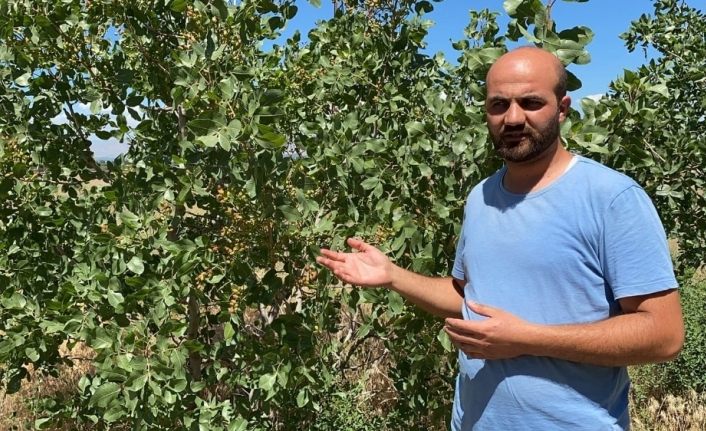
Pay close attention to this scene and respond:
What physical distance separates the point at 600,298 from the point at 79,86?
2399mm

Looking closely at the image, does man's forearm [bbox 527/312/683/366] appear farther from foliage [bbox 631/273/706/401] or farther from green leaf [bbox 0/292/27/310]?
foliage [bbox 631/273/706/401]

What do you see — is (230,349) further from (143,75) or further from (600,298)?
(600,298)

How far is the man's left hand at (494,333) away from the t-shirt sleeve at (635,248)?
245 millimetres

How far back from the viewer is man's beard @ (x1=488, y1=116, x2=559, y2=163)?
156cm

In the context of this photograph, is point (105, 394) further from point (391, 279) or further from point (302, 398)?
point (391, 279)

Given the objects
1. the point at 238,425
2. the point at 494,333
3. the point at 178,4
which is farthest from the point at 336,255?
the point at 178,4

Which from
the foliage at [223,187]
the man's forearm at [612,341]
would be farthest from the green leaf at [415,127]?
the man's forearm at [612,341]

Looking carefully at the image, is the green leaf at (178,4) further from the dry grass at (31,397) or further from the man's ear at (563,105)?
the dry grass at (31,397)

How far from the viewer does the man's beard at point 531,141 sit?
1556 mm

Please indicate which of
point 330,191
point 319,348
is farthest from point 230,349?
point 330,191

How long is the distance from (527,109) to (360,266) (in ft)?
2.45

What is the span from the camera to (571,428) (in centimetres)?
149


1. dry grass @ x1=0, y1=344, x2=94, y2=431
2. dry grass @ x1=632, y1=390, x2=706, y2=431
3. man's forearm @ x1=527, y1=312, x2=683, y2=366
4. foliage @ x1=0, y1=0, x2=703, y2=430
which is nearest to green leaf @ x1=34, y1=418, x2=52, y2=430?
foliage @ x1=0, y1=0, x2=703, y2=430

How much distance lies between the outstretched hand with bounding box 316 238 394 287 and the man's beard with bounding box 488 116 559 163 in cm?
60
